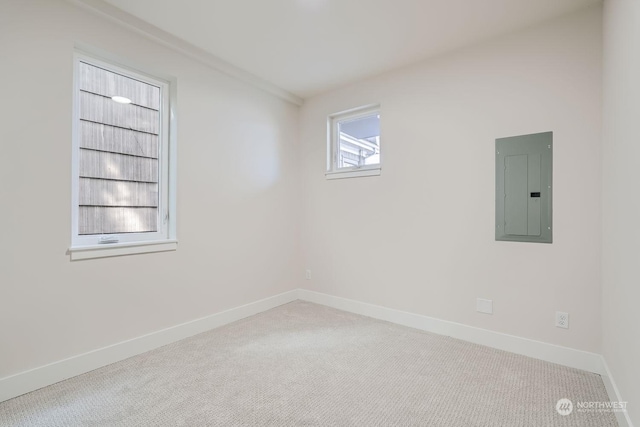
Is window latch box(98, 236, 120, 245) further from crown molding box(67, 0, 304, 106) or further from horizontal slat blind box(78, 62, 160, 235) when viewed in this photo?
crown molding box(67, 0, 304, 106)

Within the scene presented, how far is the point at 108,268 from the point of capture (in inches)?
88.8

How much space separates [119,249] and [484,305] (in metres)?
2.96

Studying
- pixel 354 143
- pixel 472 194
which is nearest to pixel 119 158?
pixel 354 143

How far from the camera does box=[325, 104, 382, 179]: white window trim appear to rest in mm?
3283

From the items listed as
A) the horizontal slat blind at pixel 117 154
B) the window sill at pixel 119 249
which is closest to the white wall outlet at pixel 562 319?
the window sill at pixel 119 249

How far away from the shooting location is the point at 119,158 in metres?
2.44

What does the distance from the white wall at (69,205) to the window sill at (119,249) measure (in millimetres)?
47

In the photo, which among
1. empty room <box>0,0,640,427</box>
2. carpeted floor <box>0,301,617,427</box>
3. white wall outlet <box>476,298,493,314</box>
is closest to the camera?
carpeted floor <box>0,301,617,427</box>

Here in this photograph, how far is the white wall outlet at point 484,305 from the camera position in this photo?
99.8 inches

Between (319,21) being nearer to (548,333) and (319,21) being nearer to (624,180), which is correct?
(624,180)

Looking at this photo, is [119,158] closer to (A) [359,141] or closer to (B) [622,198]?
(A) [359,141]

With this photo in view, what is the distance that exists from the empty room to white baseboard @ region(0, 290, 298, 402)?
0.04ft

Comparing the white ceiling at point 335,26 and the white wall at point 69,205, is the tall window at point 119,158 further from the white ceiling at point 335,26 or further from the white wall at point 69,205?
the white ceiling at point 335,26

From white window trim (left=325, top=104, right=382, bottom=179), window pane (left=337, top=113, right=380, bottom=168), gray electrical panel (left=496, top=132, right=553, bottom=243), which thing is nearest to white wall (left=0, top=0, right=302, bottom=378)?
white window trim (left=325, top=104, right=382, bottom=179)
